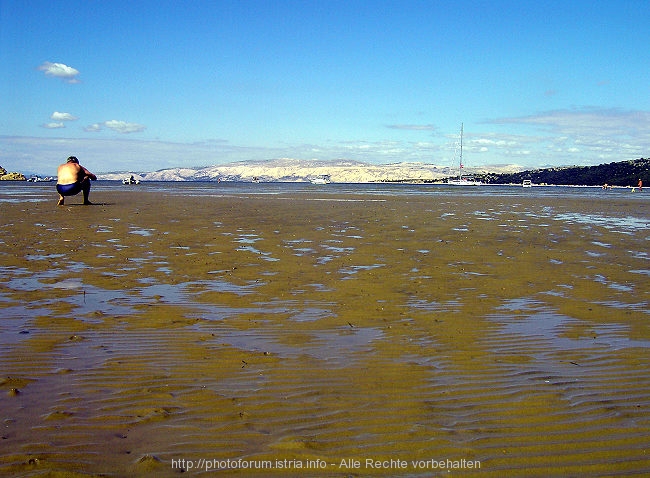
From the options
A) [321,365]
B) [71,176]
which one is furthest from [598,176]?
[321,365]

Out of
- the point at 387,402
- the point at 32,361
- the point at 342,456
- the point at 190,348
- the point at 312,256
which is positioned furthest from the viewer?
the point at 312,256

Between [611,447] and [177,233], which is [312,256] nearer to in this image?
[177,233]

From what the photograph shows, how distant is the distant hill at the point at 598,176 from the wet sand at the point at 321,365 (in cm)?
13078

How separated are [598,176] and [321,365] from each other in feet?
510

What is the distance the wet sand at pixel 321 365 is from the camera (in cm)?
358

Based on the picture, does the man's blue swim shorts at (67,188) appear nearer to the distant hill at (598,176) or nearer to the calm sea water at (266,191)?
the calm sea water at (266,191)

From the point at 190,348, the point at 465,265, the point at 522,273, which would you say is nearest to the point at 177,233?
the point at 465,265

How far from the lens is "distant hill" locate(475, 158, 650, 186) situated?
13141 cm

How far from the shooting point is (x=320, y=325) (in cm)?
664

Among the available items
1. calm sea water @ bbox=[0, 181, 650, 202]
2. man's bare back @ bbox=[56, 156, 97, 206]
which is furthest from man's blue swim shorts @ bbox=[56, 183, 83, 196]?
calm sea water @ bbox=[0, 181, 650, 202]

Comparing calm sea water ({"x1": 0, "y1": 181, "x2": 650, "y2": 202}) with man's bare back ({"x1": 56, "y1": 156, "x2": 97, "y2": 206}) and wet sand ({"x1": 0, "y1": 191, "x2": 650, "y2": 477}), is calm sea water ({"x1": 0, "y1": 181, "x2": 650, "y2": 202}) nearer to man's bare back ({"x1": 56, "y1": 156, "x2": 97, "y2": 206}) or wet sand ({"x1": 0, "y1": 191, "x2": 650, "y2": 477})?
man's bare back ({"x1": 56, "y1": 156, "x2": 97, "y2": 206})

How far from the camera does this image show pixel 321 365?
523 centimetres

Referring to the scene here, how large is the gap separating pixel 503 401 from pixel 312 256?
780cm

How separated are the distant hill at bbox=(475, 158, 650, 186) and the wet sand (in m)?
131
